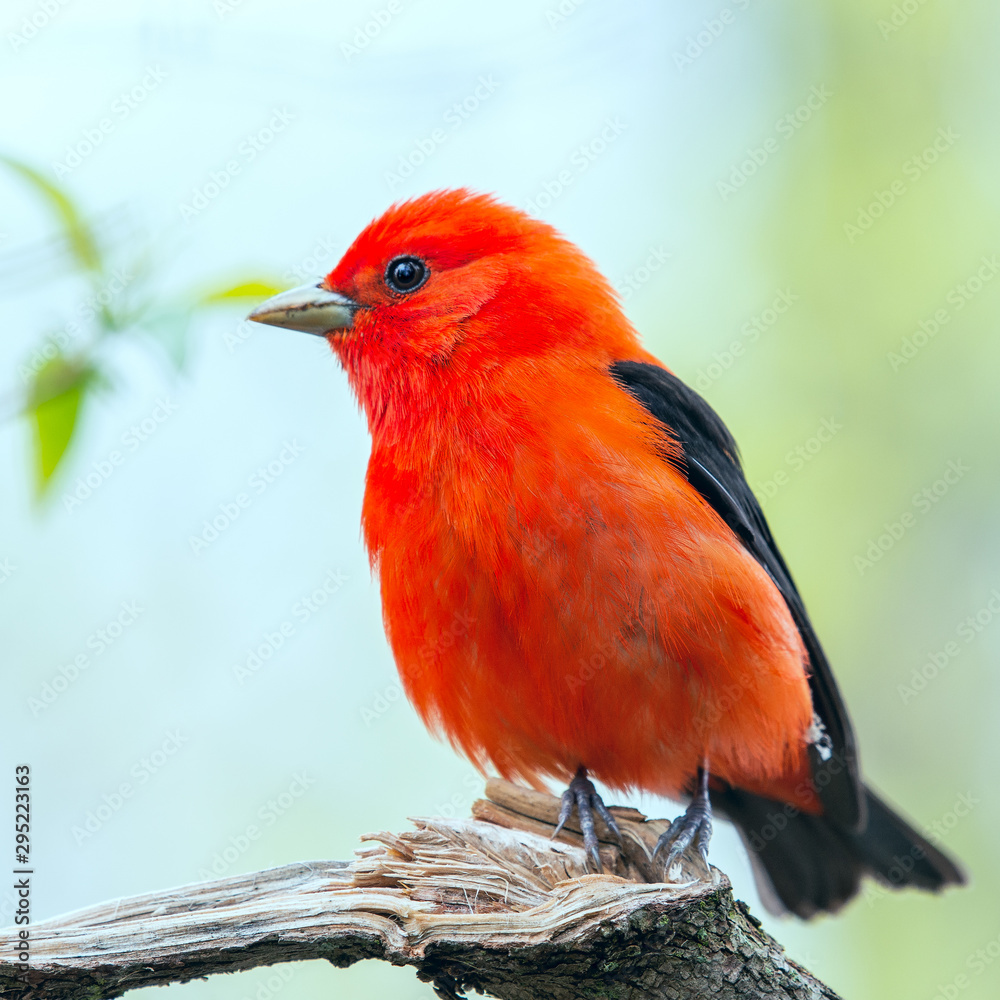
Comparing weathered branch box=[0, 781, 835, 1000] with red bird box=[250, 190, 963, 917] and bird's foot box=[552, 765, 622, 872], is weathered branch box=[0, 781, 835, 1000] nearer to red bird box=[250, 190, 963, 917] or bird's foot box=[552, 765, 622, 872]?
bird's foot box=[552, 765, 622, 872]

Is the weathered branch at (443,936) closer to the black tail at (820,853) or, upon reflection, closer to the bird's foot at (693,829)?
the bird's foot at (693,829)

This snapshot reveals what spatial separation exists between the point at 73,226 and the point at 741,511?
9.69 feet

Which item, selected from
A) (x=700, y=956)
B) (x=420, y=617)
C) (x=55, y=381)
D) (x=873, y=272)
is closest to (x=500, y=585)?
(x=420, y=617)

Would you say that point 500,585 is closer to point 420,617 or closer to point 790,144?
point 420,617

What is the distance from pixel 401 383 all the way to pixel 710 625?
173 cm

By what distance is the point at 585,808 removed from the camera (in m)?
4.44

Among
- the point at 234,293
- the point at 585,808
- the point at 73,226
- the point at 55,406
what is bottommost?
the point at 585,808

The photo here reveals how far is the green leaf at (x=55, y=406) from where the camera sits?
2859 millimetres

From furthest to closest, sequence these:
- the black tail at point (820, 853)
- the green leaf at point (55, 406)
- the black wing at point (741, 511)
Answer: the black tail at point (820, 853), the black wing at point (741, 511), the green leaf at point (55, 406)

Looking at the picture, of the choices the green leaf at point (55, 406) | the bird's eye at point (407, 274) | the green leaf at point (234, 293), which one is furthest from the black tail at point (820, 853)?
the green leaf at point (55, 406)

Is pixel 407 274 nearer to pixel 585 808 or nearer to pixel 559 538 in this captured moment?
pixel 559 538

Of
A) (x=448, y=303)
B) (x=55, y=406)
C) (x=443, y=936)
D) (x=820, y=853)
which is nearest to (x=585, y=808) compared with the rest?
(x=443, y=936)

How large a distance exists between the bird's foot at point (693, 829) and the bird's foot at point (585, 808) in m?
0.22

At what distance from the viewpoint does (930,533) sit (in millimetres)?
8906
